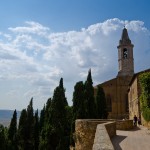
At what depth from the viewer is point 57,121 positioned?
34188mm

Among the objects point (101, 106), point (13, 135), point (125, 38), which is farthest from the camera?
point (125, 38)

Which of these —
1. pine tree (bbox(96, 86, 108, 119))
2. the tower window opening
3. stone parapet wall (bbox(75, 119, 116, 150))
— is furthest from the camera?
the tower window opening

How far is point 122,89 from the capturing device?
62.2 metres

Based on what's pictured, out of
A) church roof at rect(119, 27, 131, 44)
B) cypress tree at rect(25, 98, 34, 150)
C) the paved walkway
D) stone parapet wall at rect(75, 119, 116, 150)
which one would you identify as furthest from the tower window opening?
the paved walkway

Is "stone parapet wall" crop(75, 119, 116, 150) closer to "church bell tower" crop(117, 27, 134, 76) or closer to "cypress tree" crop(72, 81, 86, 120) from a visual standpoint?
"cypress tree" crop(72, 81, 86, 120)

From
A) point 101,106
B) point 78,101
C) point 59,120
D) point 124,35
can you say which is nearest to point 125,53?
point 124,35

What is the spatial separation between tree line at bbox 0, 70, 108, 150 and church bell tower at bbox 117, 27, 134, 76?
53.4ft

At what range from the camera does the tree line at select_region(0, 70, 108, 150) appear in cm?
3331

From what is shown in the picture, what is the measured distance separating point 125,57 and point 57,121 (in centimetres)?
3447

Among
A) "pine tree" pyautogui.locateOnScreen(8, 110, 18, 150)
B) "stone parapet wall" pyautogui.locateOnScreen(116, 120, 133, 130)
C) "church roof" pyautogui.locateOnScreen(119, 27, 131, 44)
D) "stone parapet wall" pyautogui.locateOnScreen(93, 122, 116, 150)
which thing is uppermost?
"church roof" pyautogui.locateOnScreen(119, 27, 131, 44)

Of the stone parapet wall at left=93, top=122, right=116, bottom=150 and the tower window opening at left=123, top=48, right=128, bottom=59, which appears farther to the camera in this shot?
the tower window opening at left=123, top=48, right=128, bottom=59

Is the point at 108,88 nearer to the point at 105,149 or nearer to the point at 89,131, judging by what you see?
the point at 89,131

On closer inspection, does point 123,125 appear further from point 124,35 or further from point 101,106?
A: point 124,35

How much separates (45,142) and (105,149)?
26.6 meters
